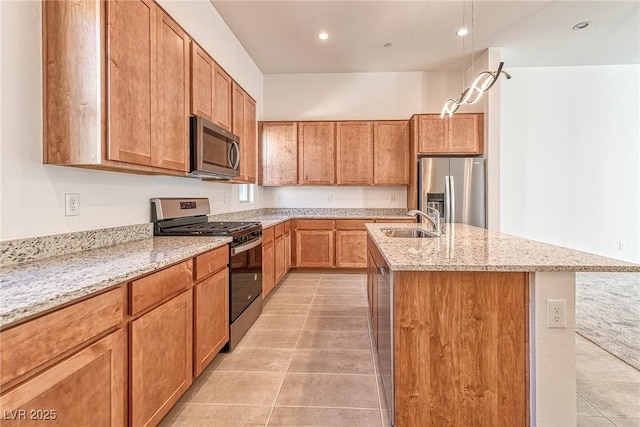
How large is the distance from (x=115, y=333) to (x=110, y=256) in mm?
496

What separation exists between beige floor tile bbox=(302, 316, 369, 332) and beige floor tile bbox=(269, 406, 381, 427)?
3.42ft

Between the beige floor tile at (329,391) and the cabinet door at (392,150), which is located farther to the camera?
the cabinet door at (392,150)

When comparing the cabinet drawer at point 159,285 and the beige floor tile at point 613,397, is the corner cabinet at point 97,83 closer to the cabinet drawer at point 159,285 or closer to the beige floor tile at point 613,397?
the cabinet drawer at point 159,285

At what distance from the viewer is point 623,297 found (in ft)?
11.9

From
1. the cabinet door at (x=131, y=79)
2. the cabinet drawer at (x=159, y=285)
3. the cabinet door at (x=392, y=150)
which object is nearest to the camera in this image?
the cabinet drawer at (x=159, y=285)

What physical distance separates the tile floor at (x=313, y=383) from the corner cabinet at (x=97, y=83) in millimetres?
1419

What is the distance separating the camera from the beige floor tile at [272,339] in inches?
98.3

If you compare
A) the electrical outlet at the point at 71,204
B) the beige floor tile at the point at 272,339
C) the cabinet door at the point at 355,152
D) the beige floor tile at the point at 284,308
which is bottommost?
the beige floor tile at the point at 272,339

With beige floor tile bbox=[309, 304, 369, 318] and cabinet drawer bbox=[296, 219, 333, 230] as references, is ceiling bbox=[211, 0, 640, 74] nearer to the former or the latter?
cabinet drawer bbox=[296, 219, 333, 230]

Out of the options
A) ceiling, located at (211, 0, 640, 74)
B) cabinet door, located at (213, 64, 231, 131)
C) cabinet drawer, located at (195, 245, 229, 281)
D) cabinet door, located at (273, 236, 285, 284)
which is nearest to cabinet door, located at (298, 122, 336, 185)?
ceiling, located at (211, 0, 640, 74)

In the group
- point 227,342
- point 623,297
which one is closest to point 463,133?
point 623,297

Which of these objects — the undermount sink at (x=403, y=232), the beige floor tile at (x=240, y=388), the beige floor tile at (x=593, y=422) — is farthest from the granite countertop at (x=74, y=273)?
the beige floor tile at (x=593, y=422)

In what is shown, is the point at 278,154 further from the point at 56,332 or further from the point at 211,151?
the point at 56,332

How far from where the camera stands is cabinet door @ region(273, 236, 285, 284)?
151 inches
